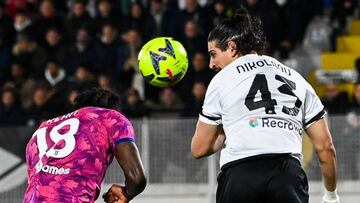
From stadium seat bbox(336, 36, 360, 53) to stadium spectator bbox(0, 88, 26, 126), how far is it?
5.19 m

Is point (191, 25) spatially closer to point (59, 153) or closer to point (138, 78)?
point (138, 78)

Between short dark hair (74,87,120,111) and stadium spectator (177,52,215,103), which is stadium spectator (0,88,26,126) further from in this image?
short dark hair (74,87,120,111)

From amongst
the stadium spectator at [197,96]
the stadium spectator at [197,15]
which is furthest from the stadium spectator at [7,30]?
the stadium spectator at [197,96]

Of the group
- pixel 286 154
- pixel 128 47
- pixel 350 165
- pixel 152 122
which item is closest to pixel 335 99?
pixel 350 165

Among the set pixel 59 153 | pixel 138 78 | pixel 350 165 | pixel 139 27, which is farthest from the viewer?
pixel 139 27

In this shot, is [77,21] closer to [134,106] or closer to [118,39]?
[118,39]

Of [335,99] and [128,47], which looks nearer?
[335,99]

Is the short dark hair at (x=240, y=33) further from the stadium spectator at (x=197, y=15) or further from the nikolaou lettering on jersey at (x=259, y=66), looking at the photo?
the stadium spectator at (x=197, y=15)

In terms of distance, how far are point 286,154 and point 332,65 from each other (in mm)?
9776

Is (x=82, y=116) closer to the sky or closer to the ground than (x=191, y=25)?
closer to the sky

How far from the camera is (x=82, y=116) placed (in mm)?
5504

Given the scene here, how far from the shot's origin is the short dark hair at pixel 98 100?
5668 millimetres

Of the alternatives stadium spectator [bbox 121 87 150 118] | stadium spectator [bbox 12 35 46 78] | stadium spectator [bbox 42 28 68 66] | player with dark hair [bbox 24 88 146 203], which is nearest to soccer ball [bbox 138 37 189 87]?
player with dark hair [bbox 24 88 146 203]

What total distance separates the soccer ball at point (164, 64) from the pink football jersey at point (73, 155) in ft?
4.62
